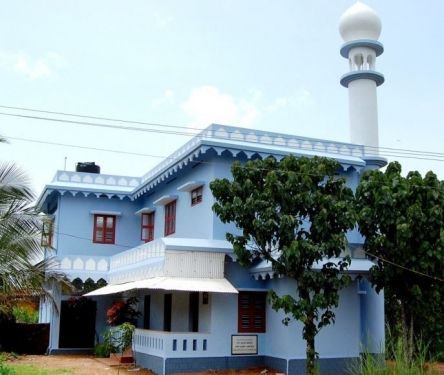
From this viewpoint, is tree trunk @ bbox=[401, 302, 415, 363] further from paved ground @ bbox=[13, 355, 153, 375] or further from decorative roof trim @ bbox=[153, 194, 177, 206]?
decorative roof trim @ bbox=[153, 194, 177, 206]

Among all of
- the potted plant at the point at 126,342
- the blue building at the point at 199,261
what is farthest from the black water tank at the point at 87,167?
the potted plant at the point at 126,342

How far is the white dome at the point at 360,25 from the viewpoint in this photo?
77.0 feet

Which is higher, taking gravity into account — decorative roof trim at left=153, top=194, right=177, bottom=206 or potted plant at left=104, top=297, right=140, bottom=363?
decorative roof trim at left=153, top=194, right=177, bottom=206

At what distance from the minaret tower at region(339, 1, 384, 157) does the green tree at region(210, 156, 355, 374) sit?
7.98 m

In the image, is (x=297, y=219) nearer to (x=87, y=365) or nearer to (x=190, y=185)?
(x=190, y=185)

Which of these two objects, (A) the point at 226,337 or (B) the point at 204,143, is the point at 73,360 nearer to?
(A) the point at 226,337

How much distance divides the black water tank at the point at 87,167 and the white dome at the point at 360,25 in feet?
37.3

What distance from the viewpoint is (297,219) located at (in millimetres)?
14109

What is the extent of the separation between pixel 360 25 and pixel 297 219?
12.1m

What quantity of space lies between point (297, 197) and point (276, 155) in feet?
14.8

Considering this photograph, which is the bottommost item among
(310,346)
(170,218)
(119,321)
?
(310,346)

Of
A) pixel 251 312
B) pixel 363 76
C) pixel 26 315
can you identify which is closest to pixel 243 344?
pixel 251 312

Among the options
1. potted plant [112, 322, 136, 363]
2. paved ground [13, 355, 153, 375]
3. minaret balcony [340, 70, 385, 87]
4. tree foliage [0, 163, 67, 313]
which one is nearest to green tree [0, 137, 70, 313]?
tree foliage [0, 163, 67, 313]

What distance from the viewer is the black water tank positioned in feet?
85.8
